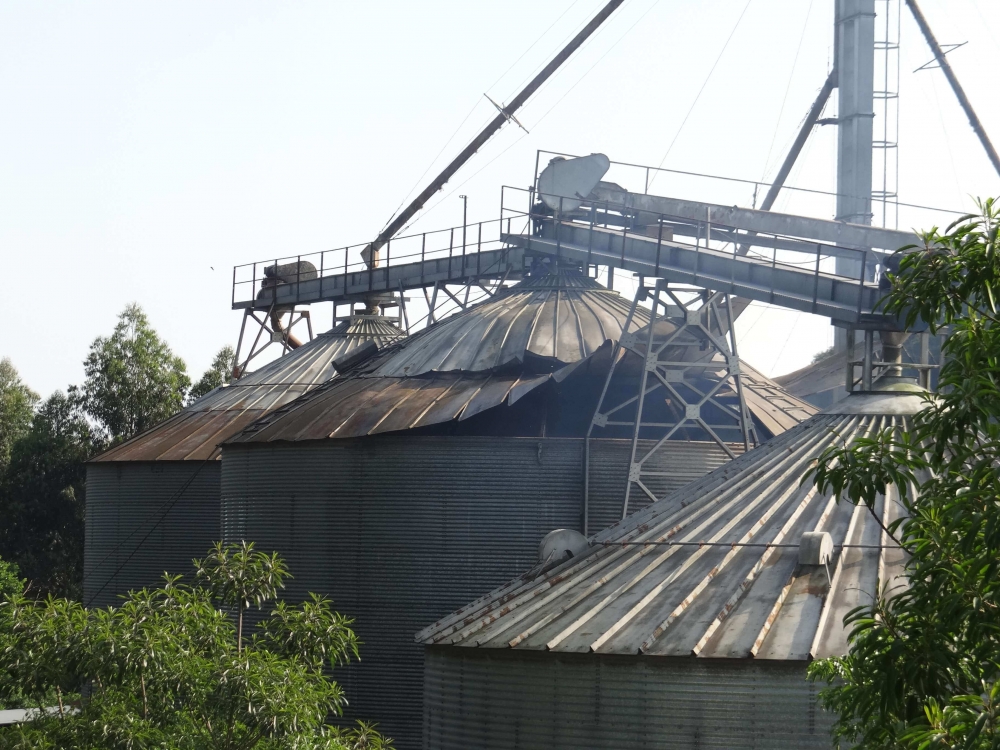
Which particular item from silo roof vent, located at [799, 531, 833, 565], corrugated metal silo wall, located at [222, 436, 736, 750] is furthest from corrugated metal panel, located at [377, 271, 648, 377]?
silo roof vent, located at [799, 531, 833, 565]

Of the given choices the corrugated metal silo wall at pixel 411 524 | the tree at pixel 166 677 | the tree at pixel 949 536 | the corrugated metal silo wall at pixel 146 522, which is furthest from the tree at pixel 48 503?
the tree at pixel 949 536

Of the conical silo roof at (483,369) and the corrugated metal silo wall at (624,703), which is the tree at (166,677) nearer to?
the corrugated metal silo wall at (624,703)

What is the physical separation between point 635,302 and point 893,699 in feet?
74.9

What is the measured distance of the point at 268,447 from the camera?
34.0m

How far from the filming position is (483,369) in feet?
111

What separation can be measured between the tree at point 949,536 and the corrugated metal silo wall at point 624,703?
8.02 metres

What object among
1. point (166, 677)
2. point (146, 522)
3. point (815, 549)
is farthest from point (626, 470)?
point (146, 522)

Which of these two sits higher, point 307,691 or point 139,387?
point 139,387

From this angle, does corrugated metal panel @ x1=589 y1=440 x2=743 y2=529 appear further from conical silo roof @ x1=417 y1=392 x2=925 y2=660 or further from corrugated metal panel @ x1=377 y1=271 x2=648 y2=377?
conical silo roof @ x1=417 y1=392 x2=925 y2=660

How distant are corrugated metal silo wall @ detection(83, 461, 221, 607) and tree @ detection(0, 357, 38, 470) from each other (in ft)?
118

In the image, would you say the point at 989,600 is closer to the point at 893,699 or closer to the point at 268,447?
the point at 893,699

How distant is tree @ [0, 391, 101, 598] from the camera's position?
245 ft

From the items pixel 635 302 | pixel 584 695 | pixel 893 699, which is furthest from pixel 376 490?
pixel 893 699

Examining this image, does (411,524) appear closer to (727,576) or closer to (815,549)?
(727,576)
